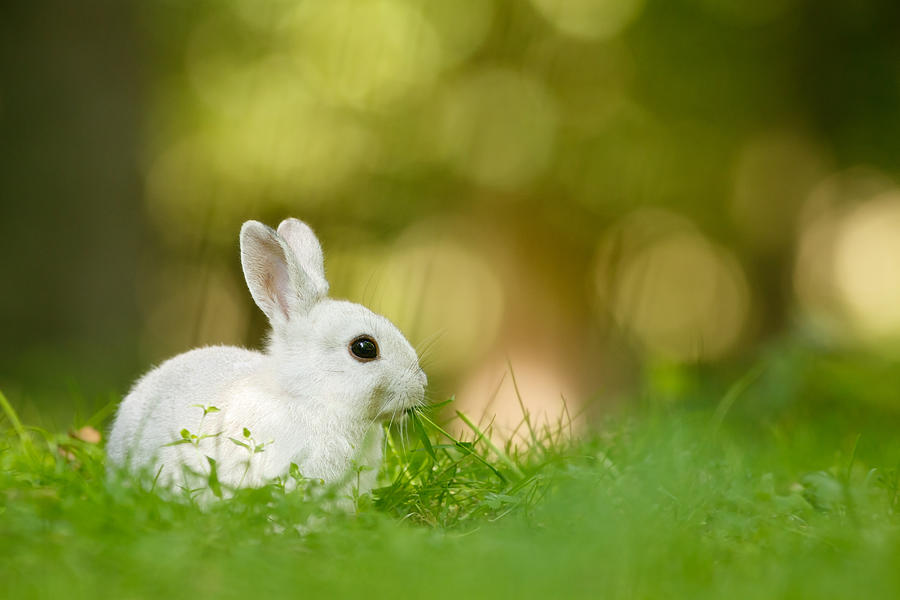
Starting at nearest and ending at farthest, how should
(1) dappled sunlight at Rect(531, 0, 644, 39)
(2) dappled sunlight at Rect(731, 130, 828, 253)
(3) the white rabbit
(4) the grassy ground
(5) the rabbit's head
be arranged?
(4) the grassy ground
(3) the white rabbit
(5) the rabbit's head
(2) dappled sunlight at Rect(731, 130, 828, 253)
(1) dappled sunlight at Rect(531, 0, 644, 39)

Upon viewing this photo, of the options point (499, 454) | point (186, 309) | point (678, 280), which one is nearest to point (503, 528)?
point (499, 454)

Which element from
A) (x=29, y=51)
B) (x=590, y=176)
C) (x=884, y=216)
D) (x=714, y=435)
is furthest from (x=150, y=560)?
(x=884, y=216)

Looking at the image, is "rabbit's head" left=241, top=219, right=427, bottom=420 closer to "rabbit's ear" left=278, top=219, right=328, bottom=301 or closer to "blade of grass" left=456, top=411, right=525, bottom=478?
"rabbit's ear" left=278, top=219, right=328, bottom=301

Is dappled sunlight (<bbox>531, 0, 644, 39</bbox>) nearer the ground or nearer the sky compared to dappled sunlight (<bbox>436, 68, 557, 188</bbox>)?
nearer the sky

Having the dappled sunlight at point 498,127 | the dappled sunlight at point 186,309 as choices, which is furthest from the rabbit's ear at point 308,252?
the dappled sunlight at point 498,127

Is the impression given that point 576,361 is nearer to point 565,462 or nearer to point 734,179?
point 734,179

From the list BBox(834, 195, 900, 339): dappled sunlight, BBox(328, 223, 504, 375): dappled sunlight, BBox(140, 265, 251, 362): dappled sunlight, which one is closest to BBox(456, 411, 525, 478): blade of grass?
BBox(140, 265, 251, 362): dappled sunlight

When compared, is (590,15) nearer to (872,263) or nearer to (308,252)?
(872,263)
